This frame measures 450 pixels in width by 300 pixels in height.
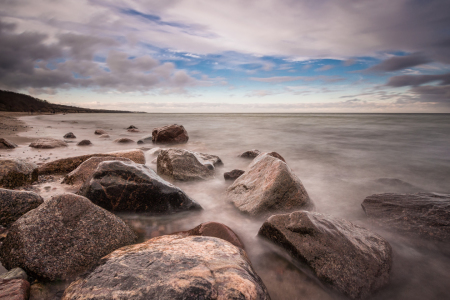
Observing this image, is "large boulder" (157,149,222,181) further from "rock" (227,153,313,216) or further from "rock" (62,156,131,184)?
"rock" (227,153,313,216)

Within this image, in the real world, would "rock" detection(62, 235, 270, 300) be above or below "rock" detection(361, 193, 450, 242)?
above

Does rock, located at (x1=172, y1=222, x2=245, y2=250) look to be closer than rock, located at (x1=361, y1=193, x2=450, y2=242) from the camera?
Yes

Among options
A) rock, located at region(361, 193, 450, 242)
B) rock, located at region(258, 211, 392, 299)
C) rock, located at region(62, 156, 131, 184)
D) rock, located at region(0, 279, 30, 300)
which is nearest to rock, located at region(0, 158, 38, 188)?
rock, located at region(62, 156, 131, 184)

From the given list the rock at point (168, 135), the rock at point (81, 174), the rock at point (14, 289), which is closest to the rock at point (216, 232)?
the rock at point (14, 289)

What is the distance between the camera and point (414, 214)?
2.70 m

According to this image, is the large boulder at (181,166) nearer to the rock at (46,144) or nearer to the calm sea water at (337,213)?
the calm sea water at (337,213)

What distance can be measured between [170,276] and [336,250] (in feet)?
4.90

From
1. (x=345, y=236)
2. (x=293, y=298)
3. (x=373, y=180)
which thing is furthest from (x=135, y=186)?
(x=373, y=180)

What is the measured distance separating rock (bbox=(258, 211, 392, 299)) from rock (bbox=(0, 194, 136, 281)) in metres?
1.65

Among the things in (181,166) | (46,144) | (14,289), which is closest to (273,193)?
(181,166)

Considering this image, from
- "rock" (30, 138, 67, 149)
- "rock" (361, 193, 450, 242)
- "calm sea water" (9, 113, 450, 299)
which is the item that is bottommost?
"calm sea water" (9, 113, 450, 299)

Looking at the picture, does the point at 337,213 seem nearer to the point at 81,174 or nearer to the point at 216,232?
the point at 216,232

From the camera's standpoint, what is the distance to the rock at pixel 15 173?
315 cm

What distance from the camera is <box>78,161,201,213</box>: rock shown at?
2648mm
